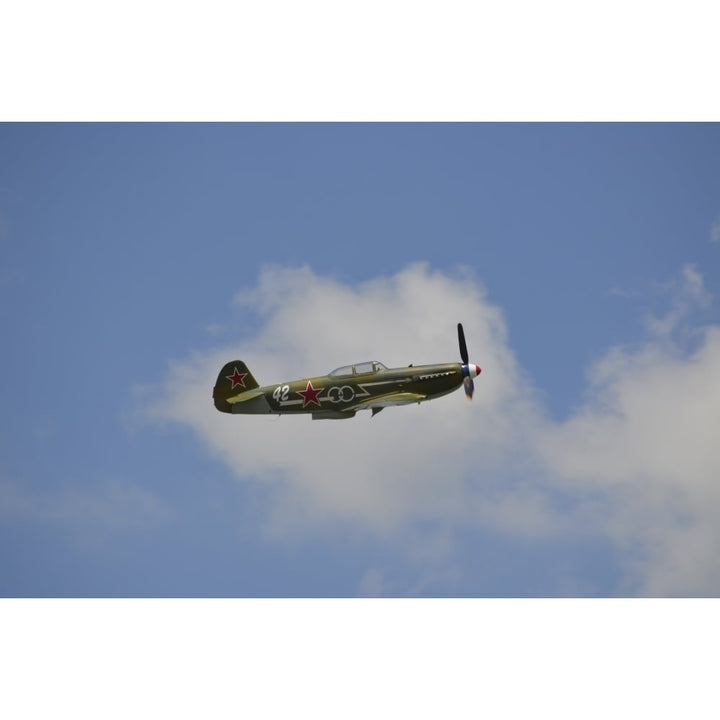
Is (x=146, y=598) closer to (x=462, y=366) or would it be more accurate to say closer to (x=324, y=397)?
(x=324, y=397)

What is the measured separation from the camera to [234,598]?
4469 centimetres

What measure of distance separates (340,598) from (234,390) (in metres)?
9.37

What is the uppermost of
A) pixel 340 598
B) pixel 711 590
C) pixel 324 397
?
pixel 711 590

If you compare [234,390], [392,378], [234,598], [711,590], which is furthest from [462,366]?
[711,590]

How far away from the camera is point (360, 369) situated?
45.2 m

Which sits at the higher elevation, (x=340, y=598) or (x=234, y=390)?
(x=234, y=390)

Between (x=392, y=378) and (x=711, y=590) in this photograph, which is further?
(x=711, y=590)

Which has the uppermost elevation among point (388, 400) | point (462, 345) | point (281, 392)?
point (462, 345)

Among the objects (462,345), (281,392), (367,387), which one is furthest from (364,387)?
(462,345)

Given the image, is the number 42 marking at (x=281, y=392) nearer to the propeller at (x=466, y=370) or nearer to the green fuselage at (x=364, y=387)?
the green fuselage at (x=364, y=387)

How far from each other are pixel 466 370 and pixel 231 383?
9.55 meters

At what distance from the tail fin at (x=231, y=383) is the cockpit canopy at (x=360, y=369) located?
Answer: 147 inches

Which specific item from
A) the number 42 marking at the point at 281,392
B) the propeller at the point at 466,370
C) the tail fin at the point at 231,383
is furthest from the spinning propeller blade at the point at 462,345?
the tail fin at the point at 231,383

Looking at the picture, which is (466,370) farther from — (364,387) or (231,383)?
(231,383)
